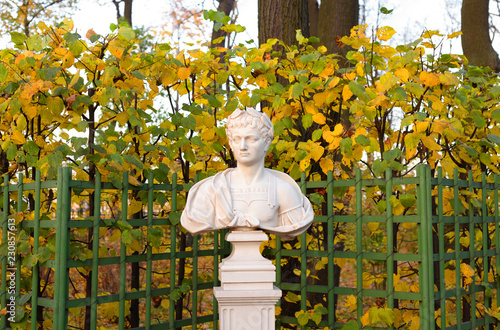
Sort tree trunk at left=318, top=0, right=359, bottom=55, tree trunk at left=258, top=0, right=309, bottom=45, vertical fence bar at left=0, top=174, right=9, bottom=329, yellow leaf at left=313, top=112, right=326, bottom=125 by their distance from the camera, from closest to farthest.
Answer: vertical fence bar at left=0, top=174, right=9, bottom=329 < yellow leaf at left=313, top=112, right=326, bottom=125 < tree trunk at left=258, top=0, right=309, bottom=45 < tree trunk at left=318, top=0, right=359, bottom=55

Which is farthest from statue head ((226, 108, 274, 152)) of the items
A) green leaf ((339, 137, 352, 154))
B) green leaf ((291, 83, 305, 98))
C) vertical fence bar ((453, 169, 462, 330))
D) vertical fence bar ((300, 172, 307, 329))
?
vertical fence bar ((453, 169, 462, 330))

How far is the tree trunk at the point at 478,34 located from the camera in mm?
7059

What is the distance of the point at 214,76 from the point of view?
4.10 metres

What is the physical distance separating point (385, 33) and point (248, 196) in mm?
1535

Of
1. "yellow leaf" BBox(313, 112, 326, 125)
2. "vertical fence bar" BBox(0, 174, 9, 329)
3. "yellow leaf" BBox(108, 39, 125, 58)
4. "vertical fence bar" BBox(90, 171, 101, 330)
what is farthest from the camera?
"yellow leaf" BBox(313, 112, 326, 125)

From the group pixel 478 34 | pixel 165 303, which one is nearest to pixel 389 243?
pixel 165 303

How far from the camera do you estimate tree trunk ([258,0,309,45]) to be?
16.4ft

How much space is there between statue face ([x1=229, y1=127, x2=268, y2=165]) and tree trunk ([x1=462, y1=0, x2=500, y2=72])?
5.06m

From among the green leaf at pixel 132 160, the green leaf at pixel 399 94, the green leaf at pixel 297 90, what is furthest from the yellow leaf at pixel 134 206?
the green leaf at pixel 399 94

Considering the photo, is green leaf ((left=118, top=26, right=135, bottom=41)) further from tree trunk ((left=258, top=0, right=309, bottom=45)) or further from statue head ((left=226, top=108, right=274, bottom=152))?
tree trunk ((left=258, top=0, right=309, bottom=45))

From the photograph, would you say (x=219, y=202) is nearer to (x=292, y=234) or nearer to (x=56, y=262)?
(x=292, y=234)

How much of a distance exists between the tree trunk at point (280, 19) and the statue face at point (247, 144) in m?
2.20

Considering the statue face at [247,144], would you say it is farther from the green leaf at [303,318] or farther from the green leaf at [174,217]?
the green leaf at [303,318]

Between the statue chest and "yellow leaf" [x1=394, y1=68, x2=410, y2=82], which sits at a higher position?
"yellow leaf" [x1=394, y1=68, x2=410, y2=82]
